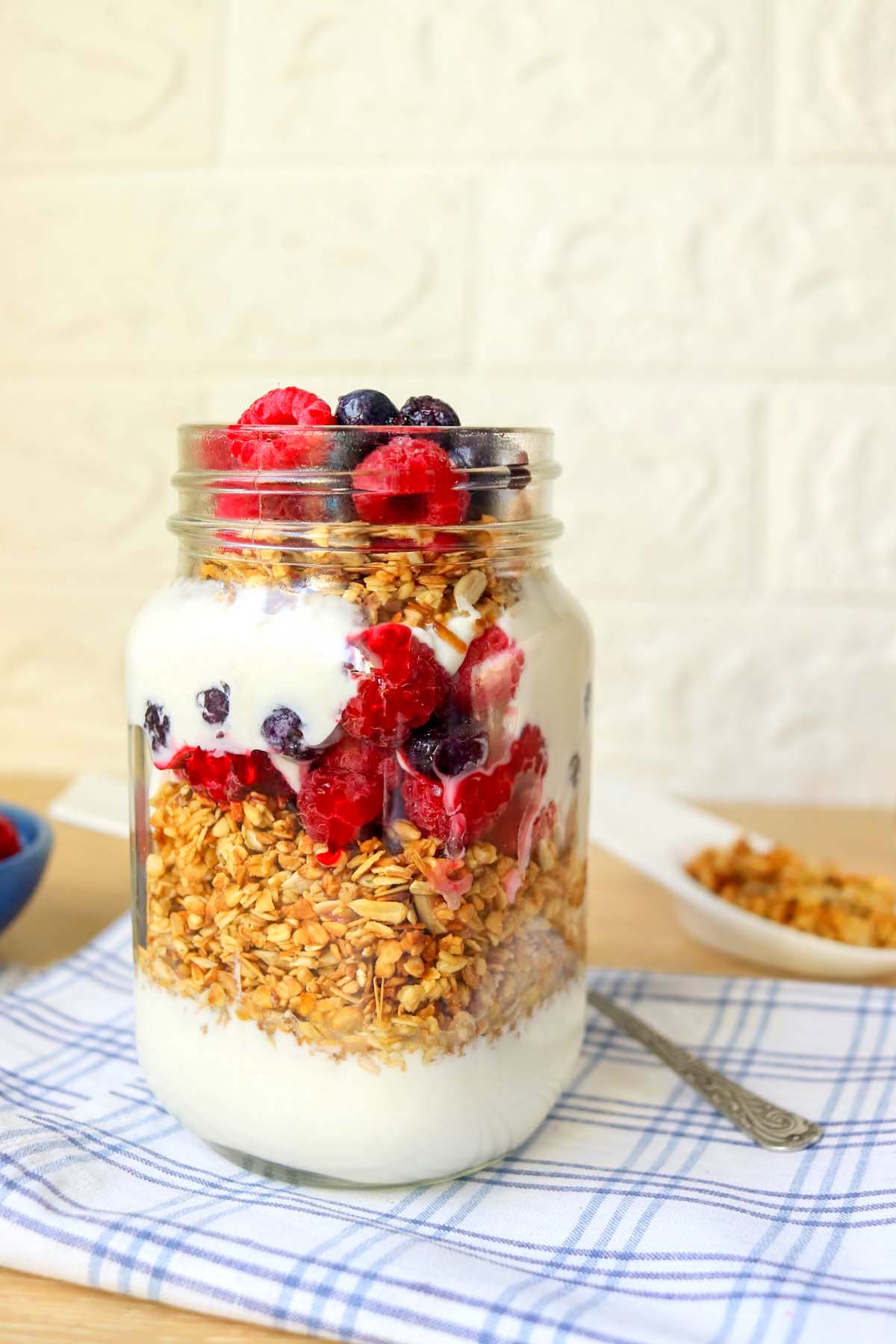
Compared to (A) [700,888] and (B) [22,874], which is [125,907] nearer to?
(B) [22,874]

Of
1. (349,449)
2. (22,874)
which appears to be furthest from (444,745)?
(22,874)

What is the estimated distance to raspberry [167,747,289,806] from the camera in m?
0.56

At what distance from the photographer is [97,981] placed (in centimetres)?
83

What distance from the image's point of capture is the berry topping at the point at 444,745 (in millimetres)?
546

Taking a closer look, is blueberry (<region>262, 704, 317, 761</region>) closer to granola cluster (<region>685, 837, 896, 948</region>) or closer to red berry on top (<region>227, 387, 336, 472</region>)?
red berry on top (<region>227, 387, 336, 472</region>)

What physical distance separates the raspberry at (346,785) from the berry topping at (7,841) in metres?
0.39

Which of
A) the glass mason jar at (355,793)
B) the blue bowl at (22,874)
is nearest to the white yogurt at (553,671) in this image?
the glass mason jar at (355,793)

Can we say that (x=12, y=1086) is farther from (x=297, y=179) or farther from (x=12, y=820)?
(x=297, y=179)

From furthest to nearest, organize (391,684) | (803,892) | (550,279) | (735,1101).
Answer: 1. (550,279)
2. (803,892)
3. (735,1101)
4. (391,684)

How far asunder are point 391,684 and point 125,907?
52 centimetres

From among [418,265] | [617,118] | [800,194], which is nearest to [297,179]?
[418,265]

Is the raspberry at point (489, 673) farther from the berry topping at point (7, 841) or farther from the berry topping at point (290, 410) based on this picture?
the berry topping at point (7, 841)

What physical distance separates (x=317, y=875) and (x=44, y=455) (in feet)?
2.90

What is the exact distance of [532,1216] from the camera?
0.58 metres
